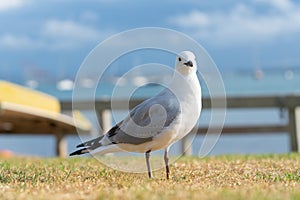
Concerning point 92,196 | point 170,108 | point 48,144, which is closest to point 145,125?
point 170,108

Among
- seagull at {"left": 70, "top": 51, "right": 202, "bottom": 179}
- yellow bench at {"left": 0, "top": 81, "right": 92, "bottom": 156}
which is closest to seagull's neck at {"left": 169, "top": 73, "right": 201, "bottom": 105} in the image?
seagull at {"left": 70, "top": 51, "right": 202, "bottom": 179}

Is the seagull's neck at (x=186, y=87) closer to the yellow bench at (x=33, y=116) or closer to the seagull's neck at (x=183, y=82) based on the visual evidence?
the seagull's neck at (x=183, y=82)

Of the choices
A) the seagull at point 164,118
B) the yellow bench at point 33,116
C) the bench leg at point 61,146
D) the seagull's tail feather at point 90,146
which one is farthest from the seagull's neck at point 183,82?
the bench leg at point 61,146

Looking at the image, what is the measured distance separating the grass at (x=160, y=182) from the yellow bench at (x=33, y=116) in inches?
227

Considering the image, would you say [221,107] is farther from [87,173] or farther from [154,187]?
[154,187]

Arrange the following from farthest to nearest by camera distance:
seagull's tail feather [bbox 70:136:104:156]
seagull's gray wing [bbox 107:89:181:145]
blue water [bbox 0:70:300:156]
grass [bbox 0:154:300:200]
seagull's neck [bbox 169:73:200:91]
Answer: blue water [bbox 0:70:300:156]
seagull's tail feather [bbox 70:136:104:156]
seagull's neck [bbox 169:73:200:91]
seagull's gray wing [bbox 107:89:181:145]
grass [bbox 0:154:300:200]

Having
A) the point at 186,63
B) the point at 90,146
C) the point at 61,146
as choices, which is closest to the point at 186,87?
the point at 186,63

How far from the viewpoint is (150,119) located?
4.81m

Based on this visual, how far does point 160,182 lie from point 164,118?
54 cm

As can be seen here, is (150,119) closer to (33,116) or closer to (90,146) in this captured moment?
(90,146)

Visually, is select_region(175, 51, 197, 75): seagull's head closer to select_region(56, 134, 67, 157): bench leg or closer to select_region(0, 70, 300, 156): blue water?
select_region(0, 70, 300, 156): blue water

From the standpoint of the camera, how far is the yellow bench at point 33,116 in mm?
12570

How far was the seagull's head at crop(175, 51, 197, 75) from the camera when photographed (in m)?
4.89

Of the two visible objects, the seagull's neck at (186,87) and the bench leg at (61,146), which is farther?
the bench leg at (61,146)
